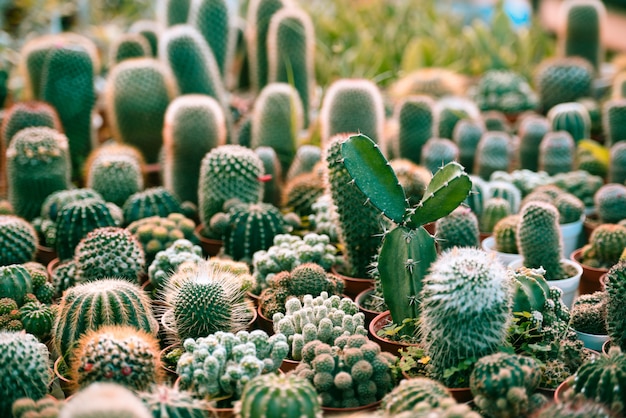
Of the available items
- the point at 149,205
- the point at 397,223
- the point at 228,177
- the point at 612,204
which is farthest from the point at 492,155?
the point at 149,205

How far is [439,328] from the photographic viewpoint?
8.58 ft

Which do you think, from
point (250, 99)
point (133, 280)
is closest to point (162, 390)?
point (133, 280)

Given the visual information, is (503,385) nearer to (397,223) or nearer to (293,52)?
(397,223)

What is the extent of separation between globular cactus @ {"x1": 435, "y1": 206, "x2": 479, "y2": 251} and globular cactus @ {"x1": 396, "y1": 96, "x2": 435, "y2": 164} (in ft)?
4.10


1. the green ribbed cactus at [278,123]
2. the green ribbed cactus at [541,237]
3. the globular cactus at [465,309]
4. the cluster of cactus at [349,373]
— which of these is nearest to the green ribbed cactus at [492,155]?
the green ribbed cactus at [278,123]

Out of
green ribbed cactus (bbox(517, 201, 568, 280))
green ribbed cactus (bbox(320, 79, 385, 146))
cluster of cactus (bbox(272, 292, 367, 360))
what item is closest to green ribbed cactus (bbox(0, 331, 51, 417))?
cluster of cactus (bbox(272, 292, 367, 360))

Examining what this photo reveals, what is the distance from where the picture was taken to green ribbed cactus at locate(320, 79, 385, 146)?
4.53 m

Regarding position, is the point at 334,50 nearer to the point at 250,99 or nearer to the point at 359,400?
the point at 250,99

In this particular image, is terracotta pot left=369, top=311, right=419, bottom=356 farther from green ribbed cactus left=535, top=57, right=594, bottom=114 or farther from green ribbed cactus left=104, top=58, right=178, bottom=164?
green ribbed cactus left=535, top=57, right=594, bottom=114

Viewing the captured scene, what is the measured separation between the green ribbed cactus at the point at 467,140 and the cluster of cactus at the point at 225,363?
8.68 ft

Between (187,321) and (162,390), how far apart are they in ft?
1.90

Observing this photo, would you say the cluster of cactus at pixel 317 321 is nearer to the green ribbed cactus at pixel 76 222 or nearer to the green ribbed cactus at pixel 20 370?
the green ribbed cactus at pixel 20 370

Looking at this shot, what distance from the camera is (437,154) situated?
4609 millimetres

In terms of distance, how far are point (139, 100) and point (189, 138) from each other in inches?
28.3
